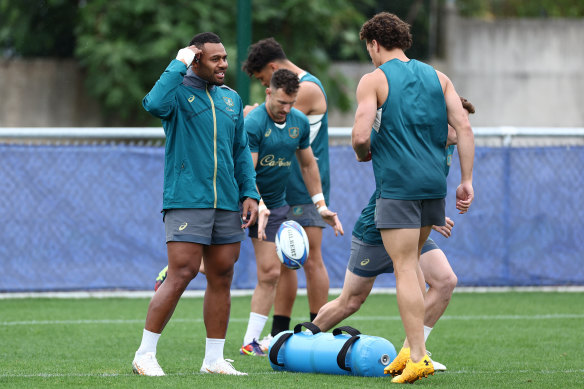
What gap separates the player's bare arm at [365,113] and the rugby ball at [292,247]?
109cm

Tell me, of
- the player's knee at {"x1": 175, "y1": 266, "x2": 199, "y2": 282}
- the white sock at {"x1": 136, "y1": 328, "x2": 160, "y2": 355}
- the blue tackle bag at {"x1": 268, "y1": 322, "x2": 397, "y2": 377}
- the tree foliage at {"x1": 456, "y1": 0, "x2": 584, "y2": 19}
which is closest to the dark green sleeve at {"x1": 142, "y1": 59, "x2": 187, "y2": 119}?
the player's knee at {"x1": 175, "y1": 266, "x2": 199, "y2": 282}

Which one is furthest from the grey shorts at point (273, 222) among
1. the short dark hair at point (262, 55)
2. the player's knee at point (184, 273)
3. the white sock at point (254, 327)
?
the player's knee at point (184, 273)

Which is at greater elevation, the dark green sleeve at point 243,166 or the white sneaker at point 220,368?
the dark green sleeve at point 243,166

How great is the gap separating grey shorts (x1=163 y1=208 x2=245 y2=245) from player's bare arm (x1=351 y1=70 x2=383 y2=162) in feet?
3.00

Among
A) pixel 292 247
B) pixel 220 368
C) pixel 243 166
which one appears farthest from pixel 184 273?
pixel 292 247

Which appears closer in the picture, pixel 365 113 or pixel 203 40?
pixel 365 113

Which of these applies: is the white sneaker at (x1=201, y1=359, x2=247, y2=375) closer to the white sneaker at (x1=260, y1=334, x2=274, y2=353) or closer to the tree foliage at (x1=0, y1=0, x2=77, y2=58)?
the white sneaker at (x1=260, y1=334, x2=274, y2=353)

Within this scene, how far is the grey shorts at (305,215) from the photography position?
7.63 meters

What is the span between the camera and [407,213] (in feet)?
18.3

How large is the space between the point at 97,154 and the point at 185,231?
5814 mm

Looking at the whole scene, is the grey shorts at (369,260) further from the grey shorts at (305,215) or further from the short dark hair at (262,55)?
the short dark hair at (262,55)

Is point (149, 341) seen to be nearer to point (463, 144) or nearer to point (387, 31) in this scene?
point (463, 144)

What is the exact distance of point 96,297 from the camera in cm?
1113

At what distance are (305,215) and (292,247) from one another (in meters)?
1.20
